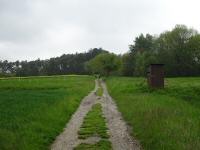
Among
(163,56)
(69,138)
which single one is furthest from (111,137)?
(163,56)

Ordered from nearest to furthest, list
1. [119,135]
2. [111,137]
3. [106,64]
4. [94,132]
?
[111,137], [119,135], [94,132], [106,64]

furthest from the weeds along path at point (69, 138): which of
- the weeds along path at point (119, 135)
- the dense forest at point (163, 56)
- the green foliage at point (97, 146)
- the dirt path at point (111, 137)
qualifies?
the dense forest at point (163, 56)

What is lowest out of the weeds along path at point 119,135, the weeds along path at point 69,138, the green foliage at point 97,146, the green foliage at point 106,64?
the weeds along path at point 119,135

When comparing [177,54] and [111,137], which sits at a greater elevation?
[177,54]

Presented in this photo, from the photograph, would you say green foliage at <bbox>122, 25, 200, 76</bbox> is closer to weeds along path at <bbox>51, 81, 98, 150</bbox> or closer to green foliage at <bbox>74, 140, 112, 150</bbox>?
weeds along path at <bbox>51, 81, 98, 150</bbox>

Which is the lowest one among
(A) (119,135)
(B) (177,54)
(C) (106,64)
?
(A) (119,135)

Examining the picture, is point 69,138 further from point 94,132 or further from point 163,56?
point 163,56

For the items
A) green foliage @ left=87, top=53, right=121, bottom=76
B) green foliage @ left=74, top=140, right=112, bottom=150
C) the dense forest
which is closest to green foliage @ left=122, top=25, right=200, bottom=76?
the dense forest

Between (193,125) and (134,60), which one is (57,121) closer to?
(193,125)

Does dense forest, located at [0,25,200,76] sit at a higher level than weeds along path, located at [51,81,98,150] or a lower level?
higher

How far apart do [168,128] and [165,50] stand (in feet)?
296

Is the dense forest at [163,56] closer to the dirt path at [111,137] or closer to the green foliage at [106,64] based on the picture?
the green foliage at [106,64]

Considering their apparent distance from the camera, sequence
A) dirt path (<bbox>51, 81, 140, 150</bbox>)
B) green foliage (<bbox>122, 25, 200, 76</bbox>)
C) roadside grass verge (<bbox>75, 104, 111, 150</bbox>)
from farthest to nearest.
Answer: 1. green foliage (<bbox>122, 25, 200, 76</bbox>)
2. dirt path (<bbox>51, 81, 140, 150</bbox>)
3. roadside grass verge (<bbox>75, 104, 111, 150</bbox>)

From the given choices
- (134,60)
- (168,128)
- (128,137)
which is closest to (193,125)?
(168,128)
